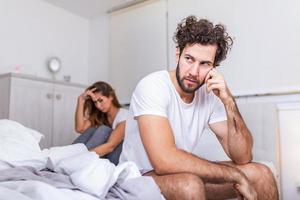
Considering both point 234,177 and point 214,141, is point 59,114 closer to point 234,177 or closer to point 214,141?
point 214,141

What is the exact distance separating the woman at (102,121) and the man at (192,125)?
2.13 feet

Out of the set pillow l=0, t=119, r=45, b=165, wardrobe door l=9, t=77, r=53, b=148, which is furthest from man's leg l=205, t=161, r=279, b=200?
wardrobe door l=9, t=77, r=53, b=148

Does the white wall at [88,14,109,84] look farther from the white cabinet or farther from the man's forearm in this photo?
the man's forearm

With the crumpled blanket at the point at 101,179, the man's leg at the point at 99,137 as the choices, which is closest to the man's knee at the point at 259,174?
the crumpled blanket at the point at 101,179

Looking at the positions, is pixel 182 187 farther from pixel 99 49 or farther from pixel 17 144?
pixel 99 49

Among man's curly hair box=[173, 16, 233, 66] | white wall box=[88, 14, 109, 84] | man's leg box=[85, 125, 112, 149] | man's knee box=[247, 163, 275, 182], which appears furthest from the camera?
white wall box=[88, 14, 109, 84]

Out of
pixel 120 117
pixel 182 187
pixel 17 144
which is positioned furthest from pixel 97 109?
pixel 182 187

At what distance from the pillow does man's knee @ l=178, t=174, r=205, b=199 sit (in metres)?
0.59

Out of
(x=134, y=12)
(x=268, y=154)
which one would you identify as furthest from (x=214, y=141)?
(x=134, y=12)

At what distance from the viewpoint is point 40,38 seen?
315 cm

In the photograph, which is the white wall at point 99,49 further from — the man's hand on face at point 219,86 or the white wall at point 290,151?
the man's hand on face at point 219,86

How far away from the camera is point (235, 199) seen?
141cm

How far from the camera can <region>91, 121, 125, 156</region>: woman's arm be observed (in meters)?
2.12

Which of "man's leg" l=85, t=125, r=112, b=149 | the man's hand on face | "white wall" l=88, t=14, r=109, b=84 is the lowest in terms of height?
"man's leg" l=85, t=125, r=112, b=149
